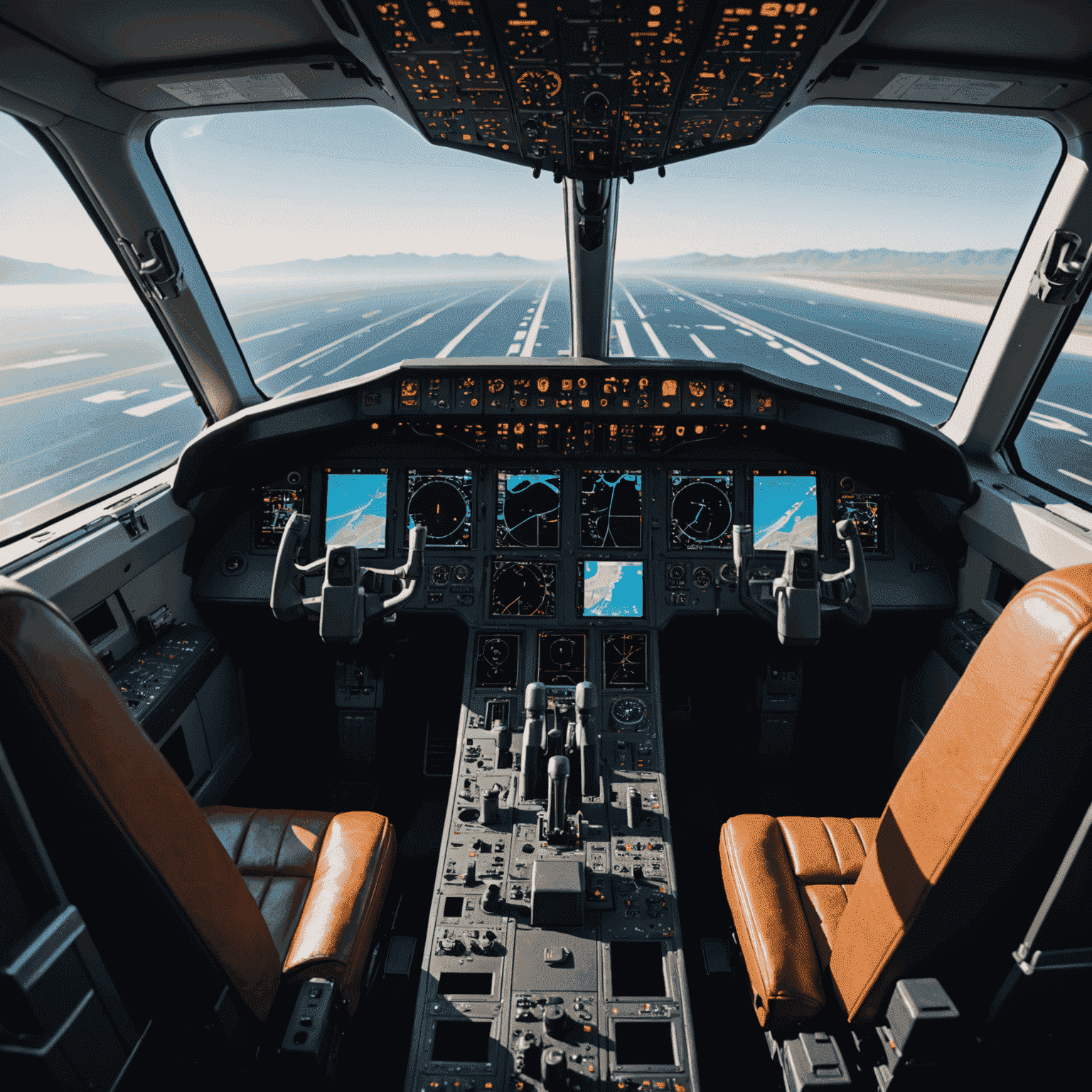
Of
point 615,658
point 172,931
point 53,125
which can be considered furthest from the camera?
point 615,658

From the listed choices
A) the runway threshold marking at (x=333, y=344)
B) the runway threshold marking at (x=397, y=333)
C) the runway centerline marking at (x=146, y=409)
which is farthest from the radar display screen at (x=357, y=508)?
the runway threshold marking at (x=397, y=333)

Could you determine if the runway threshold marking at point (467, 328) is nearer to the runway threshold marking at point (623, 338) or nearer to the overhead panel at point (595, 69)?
the runway threshold marking at point (623, 338)

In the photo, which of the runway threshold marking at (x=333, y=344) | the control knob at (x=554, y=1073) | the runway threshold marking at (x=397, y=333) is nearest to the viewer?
the control knob at (x=554, y=1073)

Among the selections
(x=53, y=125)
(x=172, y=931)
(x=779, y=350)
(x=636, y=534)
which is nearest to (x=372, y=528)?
(x=636, y=534)

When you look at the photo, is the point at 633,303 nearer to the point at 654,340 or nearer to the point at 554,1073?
the point at 654,340

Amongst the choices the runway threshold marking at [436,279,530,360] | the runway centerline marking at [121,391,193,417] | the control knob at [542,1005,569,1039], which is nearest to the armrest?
the control knob at [542,1005,569,1039]

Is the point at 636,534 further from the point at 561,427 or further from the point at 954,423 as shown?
the point at 954,423

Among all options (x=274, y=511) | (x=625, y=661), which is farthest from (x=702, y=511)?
(x=274, y=511)
